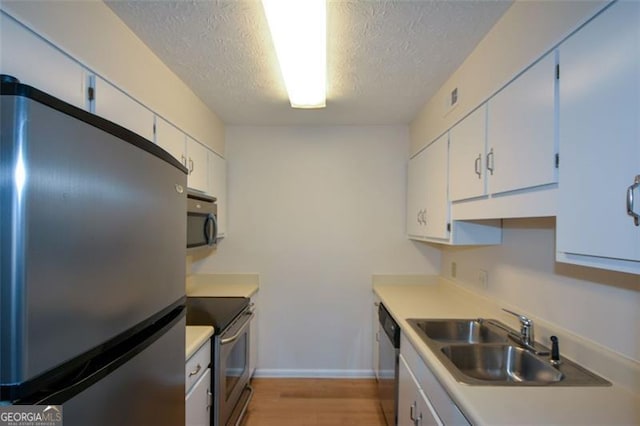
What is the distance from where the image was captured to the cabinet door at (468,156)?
1575mm

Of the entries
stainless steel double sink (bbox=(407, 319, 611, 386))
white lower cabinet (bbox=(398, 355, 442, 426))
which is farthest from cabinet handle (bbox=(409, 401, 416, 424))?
stainless steel double sink (bbox=(407, 319, 611, 386))

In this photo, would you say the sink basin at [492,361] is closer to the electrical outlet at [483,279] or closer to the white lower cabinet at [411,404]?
the white lower cabinet at [411,404]

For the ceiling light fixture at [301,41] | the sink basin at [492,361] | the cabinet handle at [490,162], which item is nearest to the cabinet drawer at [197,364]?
the sink basin at [492,361]

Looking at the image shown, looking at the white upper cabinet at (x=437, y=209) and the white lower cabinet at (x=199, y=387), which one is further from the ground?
the white upper cabinet at (x=437, y=209)

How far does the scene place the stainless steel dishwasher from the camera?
6.56ft

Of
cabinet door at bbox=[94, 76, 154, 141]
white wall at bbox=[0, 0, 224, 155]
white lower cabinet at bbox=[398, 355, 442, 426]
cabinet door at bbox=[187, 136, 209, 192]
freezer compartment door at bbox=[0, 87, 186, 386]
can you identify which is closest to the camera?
freezer compartment door at bbox=[0, 87, 186, 386]

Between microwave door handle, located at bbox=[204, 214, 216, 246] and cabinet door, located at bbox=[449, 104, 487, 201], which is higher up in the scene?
cabinet door, located at bbox=[449, 104, 487, 201]

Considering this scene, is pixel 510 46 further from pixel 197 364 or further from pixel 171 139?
pixel 197 364

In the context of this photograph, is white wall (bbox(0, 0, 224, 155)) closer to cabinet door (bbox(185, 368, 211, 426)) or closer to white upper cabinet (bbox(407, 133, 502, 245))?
cabinet door (bbox(185, 368, 211, 426))

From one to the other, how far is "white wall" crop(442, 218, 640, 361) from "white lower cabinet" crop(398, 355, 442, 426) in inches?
28.1

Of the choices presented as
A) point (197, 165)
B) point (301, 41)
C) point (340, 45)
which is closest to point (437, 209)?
point (340, 45)

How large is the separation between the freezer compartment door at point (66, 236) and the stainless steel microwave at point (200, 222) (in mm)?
952

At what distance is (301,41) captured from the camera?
1.49 m

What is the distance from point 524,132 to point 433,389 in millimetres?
1124
